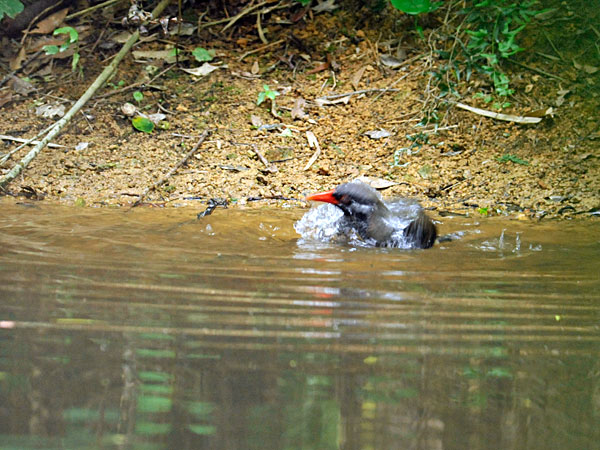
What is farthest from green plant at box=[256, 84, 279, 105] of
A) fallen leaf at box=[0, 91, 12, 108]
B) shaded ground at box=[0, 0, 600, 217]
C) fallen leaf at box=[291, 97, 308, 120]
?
fallen leaf at box=[0, 91, 12, 108]

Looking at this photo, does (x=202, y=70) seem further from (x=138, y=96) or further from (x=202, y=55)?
(x=138, y=96)

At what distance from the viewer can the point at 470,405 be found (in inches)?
63.2

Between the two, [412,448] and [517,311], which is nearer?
[412,448]

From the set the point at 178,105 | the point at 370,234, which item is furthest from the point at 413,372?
the point at 178,105

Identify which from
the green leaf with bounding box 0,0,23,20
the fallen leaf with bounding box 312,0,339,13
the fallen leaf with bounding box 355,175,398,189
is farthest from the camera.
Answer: the fallen leaf with bounding box 312,0,339,13

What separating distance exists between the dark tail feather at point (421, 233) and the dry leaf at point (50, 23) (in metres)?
4.95

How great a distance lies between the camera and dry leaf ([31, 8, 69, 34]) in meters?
6.71

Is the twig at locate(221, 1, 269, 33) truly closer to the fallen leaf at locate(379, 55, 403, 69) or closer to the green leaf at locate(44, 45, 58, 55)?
the fallen leaf at locate(379, 55, 403, 69)

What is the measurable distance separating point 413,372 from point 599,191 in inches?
142

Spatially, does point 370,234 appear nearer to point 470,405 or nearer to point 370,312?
point 370,312

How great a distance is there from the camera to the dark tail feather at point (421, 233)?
11.8 feet

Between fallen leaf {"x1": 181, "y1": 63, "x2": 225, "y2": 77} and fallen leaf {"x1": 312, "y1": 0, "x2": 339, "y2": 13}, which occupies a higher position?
fallen leaf {"x1": 312, "y1": 0, "x2": 339, "y2": 13}

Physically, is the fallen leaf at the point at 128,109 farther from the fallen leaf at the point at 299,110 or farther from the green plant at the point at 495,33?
the green plant at the point at 495,33

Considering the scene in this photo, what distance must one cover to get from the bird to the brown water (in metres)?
0.28
